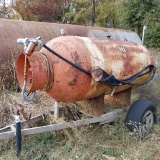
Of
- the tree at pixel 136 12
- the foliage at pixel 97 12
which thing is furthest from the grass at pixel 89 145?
the tree at pixel 136 12

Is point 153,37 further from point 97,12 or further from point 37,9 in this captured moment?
point 37,9

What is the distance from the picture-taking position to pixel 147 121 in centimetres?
388

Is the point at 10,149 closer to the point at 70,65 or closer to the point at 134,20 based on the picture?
the point at 70,65

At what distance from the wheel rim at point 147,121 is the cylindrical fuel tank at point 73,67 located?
2.32ft

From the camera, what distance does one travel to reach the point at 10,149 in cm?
341

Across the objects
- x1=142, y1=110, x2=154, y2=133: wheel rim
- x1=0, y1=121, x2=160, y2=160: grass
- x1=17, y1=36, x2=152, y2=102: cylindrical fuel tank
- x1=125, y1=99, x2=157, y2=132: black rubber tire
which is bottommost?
x1=0, y1=121, x2=160, y2=160: grass

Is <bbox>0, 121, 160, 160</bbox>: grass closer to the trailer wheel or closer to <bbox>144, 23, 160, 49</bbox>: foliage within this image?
the trailer wheel

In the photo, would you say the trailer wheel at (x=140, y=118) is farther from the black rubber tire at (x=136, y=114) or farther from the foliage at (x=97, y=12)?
the foliage at (x=97, y=12)

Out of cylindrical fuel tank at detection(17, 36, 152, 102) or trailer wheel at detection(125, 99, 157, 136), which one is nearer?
cylindrical fuel tank at detection(17, 36, 152, 102)

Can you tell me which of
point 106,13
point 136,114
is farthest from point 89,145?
point 106,13

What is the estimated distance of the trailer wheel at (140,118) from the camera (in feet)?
11.9

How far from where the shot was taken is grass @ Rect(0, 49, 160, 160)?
3.20m

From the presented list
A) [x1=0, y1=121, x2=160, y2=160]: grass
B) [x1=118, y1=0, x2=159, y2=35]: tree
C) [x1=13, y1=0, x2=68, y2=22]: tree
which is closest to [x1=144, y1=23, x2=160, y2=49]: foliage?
[x1=118, y1=0, x2=159, y2=35]: tree

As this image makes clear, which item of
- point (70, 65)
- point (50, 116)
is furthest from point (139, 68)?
point (50, 116)
